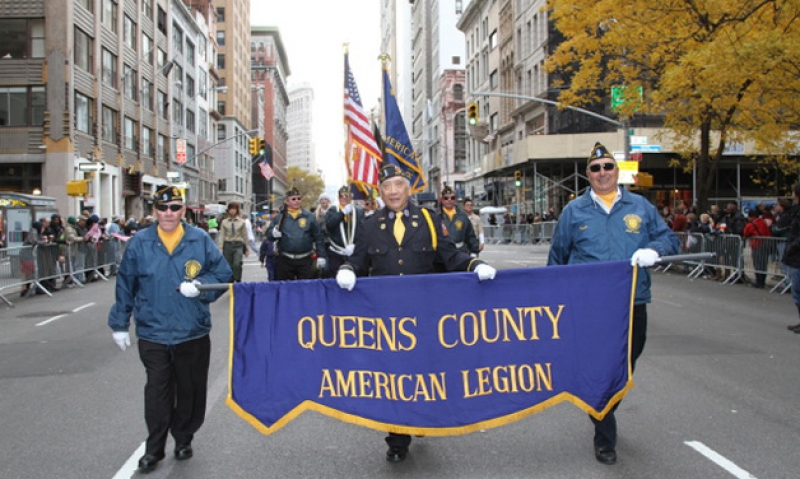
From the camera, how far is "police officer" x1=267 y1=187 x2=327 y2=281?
10891 millimetres

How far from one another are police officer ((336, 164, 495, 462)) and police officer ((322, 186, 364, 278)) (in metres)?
5.90

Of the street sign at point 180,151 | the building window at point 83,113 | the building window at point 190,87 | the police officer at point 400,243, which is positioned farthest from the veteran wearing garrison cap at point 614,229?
the building window at point 190,87

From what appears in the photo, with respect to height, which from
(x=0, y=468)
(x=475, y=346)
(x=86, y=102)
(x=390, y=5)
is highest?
(x=390, y=5)

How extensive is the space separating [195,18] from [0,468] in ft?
235

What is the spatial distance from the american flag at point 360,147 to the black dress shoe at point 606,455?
27.8 ft

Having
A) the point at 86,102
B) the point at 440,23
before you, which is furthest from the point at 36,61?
the point at 440,23

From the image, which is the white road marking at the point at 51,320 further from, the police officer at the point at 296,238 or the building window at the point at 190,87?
the building window at the point at 190,87

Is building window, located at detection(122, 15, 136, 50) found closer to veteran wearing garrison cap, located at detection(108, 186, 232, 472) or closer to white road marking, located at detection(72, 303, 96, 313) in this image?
white road marking, located at detection(72, 303, 96, 313)

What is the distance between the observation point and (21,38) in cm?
3616

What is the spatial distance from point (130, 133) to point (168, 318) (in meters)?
46.0

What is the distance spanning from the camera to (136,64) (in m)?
48.5

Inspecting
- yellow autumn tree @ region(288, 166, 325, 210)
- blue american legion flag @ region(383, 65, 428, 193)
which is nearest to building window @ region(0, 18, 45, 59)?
blue american legion flag @ region(383, 65, 428, 193)

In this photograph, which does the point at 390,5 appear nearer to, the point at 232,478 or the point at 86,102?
the point at 86,102

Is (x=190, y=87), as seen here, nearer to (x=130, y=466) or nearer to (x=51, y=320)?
(x=51, y=320)
